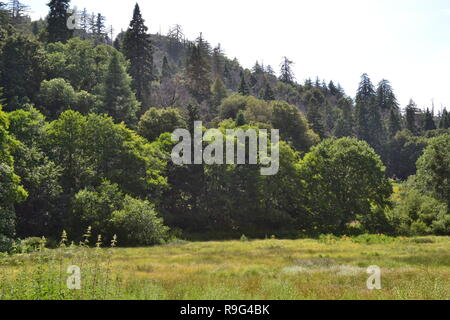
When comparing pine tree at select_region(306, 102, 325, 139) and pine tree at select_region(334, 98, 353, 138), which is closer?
pine tree at select_region(306, 102, 325, 139)

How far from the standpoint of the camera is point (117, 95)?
66312 millimetres

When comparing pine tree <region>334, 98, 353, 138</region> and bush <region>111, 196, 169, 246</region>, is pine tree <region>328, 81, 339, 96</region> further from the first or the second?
bush <region>111, 196, 169, 246</region>

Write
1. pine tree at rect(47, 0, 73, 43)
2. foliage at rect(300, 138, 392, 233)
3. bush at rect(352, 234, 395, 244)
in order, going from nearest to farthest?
bush at rect(352, 234, 395, 244) < foliage at rect(300, 138, 392, 233) < pine tree at rect(47, 0, 73, 43)

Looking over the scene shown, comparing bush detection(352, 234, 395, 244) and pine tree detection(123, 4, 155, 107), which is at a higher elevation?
pine tree detection(123, 4, 155, 107)

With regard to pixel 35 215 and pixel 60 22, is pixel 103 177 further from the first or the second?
pixel 60 22

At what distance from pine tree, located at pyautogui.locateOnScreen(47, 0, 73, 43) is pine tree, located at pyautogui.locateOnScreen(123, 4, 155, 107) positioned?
12.7 meters

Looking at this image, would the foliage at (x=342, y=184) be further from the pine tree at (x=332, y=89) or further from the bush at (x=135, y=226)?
the pine tree at (x=332, y=89)

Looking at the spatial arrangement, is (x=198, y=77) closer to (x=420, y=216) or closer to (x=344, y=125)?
(x=344, y=125)

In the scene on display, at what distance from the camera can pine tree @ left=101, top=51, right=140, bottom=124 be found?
65062mm

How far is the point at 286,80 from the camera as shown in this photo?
174875 millimetres

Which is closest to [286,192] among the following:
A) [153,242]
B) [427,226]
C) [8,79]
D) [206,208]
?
[206,208]
